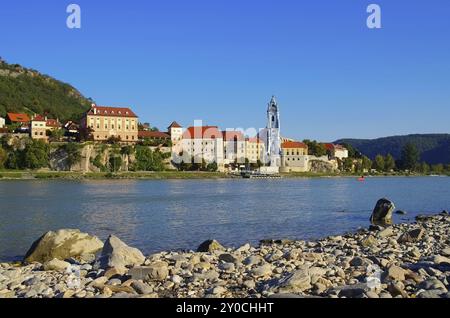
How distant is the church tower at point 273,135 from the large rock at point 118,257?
443 feet

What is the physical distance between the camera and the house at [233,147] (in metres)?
143

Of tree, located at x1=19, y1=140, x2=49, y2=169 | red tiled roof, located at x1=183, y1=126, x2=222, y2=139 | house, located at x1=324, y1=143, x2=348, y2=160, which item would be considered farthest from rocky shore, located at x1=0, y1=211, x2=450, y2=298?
house, located at x1=324, y1=143, x2=348, y2=160

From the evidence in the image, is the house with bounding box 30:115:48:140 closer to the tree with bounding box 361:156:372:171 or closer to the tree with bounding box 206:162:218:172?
the tree with bounding box 206:162:218:172

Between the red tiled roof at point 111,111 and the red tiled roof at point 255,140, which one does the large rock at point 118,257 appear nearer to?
the red tiled roof at point 111,111

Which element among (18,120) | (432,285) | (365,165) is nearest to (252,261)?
(432,285)

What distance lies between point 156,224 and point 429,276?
1925 centimetres

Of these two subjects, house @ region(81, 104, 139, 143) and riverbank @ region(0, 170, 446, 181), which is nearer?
riverbank @ region(0, 170, 446, 181)

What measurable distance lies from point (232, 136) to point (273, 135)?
47.7ft

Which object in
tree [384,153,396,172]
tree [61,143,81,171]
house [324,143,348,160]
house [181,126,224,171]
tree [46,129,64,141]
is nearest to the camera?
tree [61,143,81,171]

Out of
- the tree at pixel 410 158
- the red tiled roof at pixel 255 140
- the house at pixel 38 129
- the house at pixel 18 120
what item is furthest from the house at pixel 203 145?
the tree at pixel 410 158

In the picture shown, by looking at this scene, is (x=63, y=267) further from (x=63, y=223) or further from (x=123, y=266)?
(x=63, y=223)

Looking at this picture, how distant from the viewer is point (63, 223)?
96.7 ft

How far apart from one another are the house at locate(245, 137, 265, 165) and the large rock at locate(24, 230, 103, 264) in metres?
130

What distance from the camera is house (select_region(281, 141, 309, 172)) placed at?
15412 centimetres
